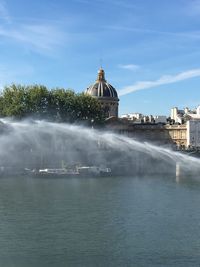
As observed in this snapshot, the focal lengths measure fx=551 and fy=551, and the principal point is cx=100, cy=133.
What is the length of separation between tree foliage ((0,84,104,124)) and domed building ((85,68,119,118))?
6607 centimetres

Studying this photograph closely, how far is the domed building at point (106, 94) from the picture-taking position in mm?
165875

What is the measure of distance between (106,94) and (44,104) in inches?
3037

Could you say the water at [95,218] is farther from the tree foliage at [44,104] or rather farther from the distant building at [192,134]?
the distant building at [192,134]

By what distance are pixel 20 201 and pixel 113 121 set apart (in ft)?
359

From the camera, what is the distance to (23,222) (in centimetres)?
3659

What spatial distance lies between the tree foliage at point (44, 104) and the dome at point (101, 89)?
6764 centimetres

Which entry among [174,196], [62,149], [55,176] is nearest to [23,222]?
[174,196]

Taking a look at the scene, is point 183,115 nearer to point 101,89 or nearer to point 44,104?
point 101,89

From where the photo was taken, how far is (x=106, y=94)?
16750 cm

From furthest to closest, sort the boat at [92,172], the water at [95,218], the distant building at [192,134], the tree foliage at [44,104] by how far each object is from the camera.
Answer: the distant building at [192,134] → the tree foliage at [44,104] → the boat at [92,172] → the water at [95,218]

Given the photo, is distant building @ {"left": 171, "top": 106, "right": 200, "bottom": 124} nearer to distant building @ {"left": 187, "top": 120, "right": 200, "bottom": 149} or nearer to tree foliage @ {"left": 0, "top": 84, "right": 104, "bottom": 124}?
distant building @ {"left": 187, "top": 120, "right": 200, "bottom": 149}

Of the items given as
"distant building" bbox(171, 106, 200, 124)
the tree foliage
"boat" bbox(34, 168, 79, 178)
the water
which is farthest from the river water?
"distant building" bbox(171, 106, 200, 124)

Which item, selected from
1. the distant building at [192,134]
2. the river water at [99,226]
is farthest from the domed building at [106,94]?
the river water at [99,226]

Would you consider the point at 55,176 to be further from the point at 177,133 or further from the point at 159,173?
the point at 177,133
